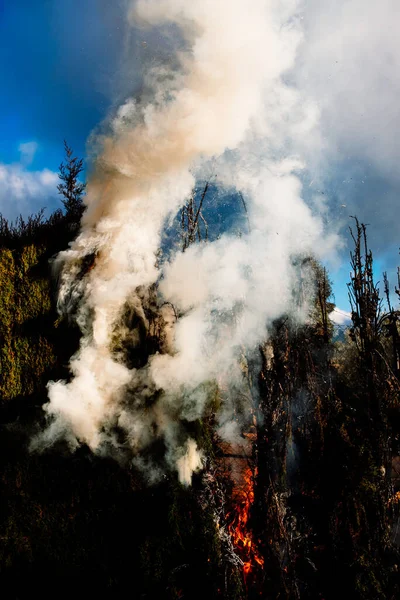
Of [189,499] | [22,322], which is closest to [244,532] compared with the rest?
[189,499]

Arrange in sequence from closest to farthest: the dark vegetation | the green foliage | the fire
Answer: the dark vegetation, the fire, the green foliage

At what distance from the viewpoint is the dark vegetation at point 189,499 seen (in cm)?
439

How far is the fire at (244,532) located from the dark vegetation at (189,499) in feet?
0.07

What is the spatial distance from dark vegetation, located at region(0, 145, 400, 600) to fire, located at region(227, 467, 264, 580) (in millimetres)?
21

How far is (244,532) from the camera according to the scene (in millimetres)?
5199

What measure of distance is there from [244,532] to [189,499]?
1246 millimetres

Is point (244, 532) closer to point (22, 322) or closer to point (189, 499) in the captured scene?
point (189, 499)

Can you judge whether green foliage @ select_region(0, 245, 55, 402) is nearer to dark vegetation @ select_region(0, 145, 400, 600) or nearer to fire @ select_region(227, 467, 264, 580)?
dark vegetation @ select_region(0, 145, 400, 600)

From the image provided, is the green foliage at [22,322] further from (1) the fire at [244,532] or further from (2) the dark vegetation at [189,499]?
(1) the fire at [244,532]

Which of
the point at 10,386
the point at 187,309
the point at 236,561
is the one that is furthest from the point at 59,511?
the point at 187,309

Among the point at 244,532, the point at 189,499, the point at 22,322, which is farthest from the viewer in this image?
the point at 22,322

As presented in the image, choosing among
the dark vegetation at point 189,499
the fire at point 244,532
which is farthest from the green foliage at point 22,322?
the fire at point 244,532

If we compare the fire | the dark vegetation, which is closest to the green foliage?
the dark vegetation

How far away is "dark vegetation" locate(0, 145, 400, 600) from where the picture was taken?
4395mm
